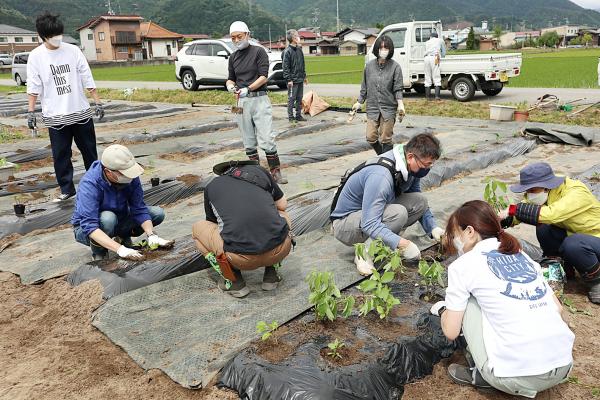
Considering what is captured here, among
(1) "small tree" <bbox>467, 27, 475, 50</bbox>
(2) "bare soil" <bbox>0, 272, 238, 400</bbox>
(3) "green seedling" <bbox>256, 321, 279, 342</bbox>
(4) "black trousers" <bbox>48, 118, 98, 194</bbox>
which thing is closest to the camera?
(2) "bare soil" <bbox>0, 272, 238, 400</bbox>

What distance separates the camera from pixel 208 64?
51.0 ft

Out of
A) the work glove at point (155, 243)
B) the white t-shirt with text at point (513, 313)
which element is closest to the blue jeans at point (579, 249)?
the white t-shirt with text at point (513, 313)

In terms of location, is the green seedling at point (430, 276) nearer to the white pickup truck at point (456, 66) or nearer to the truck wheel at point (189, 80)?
the white pickup truck at point (456, 66)

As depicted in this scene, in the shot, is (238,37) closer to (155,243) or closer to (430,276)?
(155,243)

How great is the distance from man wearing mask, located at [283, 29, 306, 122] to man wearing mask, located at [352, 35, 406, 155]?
3.86 m

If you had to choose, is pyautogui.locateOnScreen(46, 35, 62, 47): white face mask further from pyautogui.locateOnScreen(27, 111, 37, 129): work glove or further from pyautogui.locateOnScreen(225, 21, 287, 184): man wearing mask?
pyautogui.locateOnScreen(225, 21, 287, 184): man wearing mask

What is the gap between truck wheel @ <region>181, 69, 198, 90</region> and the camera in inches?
634

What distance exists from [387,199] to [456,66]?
9.77 meters

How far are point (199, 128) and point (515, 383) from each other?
8.07 metres

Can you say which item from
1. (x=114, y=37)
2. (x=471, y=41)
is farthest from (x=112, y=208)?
(x=471, y=41)

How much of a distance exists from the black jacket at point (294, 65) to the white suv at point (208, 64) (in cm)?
568

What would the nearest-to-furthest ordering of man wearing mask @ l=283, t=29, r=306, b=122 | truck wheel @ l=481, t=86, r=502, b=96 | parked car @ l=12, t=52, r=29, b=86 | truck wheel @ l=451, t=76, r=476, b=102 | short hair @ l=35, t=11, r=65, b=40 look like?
short hair @ l=35, t=11, r=65, b=40
man wearing mask @ l=283, t=29, r=306, b=122
truck wheel @ l=451, t=76, r=476, b=102
truck wheel @ l=481, t=86, r=502, b=96
parked car @ l=12, t=52, r=29, b=86

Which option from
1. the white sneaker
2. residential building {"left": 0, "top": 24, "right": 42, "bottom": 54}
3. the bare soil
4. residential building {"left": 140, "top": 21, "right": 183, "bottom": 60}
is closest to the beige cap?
the bare soil

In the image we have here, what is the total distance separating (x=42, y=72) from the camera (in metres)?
4.87
